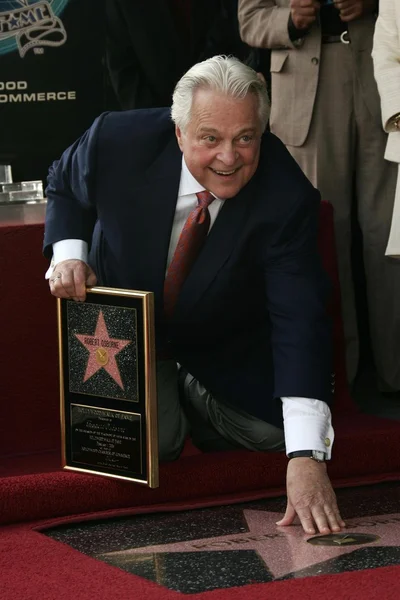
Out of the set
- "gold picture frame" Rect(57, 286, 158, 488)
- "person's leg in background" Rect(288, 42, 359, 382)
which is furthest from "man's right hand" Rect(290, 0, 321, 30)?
"gold picture frame" Rect(57, 286, 158, 488)

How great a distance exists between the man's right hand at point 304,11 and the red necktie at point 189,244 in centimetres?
90

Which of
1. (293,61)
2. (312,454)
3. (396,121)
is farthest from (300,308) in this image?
(293,61)

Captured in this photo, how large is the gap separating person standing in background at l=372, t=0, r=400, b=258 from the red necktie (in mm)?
569

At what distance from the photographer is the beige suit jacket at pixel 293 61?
312 centimetres

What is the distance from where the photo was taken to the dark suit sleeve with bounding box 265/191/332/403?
218 cm

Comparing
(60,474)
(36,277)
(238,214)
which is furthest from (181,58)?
(60,474)

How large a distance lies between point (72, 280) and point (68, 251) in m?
0.11

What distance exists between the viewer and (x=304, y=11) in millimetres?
3039

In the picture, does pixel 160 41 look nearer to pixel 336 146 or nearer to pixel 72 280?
pixel 336 146

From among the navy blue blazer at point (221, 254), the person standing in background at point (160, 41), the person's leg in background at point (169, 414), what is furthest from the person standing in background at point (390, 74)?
the person standing in background at point (160, 41)

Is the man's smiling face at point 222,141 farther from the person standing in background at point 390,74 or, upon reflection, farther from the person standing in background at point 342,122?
the person standing in background at point 342,122

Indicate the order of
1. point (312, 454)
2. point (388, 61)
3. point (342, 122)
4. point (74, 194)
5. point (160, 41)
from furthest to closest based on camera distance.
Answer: point (160, 41) < point (342, 122) < point (388, 61) < point (74, 194) < point (312, 454)

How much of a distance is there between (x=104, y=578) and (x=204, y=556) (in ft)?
0.63

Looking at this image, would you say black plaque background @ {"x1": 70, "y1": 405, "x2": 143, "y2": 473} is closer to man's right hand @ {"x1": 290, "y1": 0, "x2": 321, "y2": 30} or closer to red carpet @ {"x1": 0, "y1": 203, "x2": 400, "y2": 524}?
red carpet @ {"x1": 0, "y1": 203, "x2": 400, "y2": 524}
